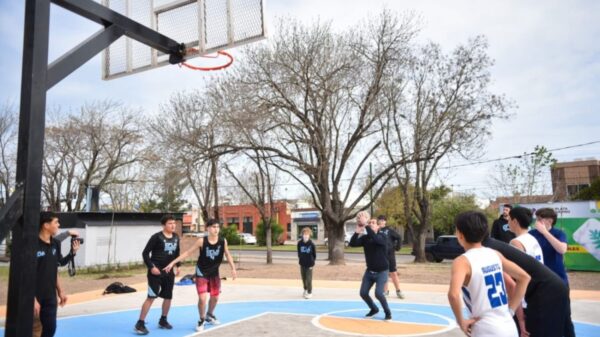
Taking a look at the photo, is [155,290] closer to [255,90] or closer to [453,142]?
[255,90]

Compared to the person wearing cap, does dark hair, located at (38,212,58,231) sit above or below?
above

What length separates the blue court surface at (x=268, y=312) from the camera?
873cm

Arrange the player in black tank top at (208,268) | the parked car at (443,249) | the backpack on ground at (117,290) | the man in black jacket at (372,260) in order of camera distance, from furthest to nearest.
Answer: the parked car at (443,249) → the backpack on ground at (117,290) → the man in black jacket at (372,260) → the player in black tank top at (208,268)

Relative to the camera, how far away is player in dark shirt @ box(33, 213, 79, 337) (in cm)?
601

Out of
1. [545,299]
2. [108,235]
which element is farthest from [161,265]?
[108,235]

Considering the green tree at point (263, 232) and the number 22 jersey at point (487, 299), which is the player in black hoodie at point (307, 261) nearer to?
the number 22 jersey at point (487, 299)

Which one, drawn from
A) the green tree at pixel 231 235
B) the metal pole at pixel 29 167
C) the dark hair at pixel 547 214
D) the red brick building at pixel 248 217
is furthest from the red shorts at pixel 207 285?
the red brick building at pixel 248 217

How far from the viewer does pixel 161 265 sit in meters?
8.85

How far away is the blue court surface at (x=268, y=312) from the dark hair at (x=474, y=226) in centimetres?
528

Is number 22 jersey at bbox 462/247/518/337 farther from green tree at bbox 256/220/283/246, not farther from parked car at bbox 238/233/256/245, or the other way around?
parked car at bbox 238/233/256/245

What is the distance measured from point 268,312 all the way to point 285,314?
19.6 inches

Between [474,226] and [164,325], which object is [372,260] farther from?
[474,226]

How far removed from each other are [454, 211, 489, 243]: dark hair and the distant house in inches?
929

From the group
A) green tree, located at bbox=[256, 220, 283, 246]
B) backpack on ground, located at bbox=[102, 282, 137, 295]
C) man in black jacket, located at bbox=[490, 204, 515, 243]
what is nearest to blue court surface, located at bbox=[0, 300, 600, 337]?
man in black jacket, located at bbox=[490, 204, 515, 243]
